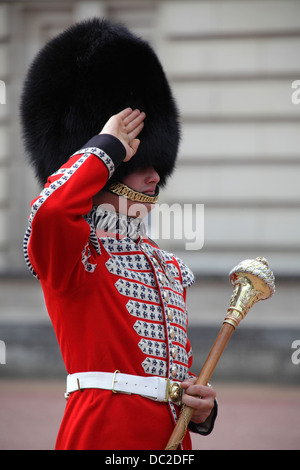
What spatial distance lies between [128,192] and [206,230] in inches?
192

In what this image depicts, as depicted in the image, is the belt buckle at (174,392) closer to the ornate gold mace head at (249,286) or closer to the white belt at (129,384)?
the white belt at (129,384)

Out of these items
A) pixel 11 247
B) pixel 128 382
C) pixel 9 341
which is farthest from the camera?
pixel 11 247

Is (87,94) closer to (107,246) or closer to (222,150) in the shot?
(107,246)

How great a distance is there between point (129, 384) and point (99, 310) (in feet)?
0.84

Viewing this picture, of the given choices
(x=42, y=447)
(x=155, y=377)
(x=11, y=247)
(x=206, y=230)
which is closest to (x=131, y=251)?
(x=155, y=377)

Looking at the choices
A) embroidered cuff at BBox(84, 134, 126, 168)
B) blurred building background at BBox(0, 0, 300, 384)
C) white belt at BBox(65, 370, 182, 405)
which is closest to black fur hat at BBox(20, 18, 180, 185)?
embroidered cuff at BBox(84, 134, 126, 168)

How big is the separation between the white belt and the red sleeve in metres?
0.33

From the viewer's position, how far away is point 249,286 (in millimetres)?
2303

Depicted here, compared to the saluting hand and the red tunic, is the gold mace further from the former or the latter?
the saluting hand

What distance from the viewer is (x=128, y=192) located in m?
2.19

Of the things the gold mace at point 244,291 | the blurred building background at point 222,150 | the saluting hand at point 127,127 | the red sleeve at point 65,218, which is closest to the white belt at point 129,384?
the gold mace at point 244,291

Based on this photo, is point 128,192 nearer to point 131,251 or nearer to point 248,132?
point 131,251

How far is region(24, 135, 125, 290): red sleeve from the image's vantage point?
1.76 metres

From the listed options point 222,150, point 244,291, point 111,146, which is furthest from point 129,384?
point 222,150
